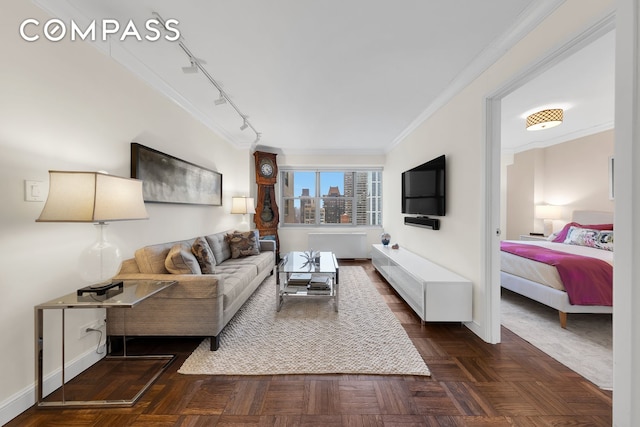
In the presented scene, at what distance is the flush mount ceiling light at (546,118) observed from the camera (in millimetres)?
3260

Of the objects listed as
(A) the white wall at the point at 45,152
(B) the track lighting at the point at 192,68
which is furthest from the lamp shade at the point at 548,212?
(A) the white wall at the point at 45,152

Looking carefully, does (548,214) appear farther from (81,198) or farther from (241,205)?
(81,198)

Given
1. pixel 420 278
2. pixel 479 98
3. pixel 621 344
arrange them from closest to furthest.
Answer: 1. pixel 621 344
2. pixel 479 98
3. pixel 420 278

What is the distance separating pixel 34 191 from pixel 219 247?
202 centimetres

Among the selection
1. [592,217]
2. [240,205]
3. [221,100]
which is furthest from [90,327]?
[592,217]

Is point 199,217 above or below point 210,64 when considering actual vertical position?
below

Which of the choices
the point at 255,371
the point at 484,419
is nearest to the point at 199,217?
the point at 255,371

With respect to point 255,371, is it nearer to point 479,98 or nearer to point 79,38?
point 79,38

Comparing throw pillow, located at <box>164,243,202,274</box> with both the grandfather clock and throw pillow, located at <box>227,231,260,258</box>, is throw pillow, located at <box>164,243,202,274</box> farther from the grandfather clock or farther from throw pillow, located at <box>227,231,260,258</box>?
the grandfather clock

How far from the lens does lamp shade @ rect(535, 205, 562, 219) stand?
481 centimetres

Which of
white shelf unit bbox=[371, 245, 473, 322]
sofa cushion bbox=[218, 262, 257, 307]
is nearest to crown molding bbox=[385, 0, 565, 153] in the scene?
white shelf unit bbox=[371, 245, 473, 322]

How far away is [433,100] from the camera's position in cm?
305

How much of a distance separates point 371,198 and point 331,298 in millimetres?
3303

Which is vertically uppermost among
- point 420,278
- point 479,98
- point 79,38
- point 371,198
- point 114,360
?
point 79,38
